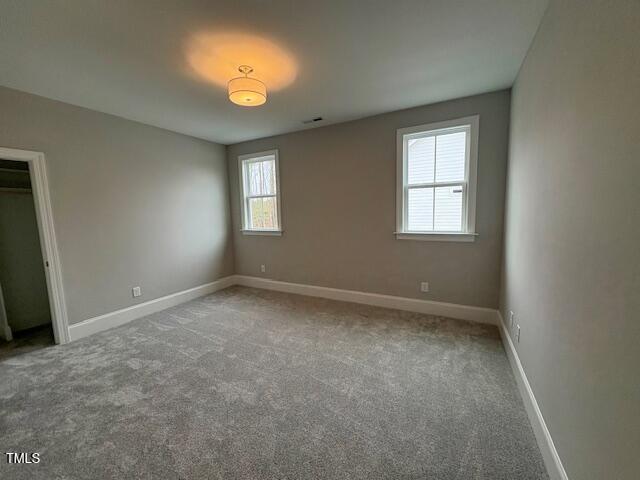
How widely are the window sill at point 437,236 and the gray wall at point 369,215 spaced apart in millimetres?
66

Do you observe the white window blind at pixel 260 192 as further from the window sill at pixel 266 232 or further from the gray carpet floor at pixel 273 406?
the gray carpet floor at pixel 273 406

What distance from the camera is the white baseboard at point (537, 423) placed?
4.12 ft

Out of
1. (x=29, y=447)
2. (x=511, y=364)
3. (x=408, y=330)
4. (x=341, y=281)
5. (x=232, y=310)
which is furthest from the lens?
(x=341, y=281)

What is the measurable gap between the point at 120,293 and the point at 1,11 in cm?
283

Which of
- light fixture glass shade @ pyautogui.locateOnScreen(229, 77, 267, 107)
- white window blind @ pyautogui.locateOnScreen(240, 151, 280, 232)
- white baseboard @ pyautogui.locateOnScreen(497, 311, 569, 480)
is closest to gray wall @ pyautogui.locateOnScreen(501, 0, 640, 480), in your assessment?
white baseboard @ pyautogui.locateOnScreen(497, 311, 569, 480)

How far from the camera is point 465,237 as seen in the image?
305 centimetres

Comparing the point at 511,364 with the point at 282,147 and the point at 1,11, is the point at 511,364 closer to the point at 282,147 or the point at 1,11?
the point at 282,147

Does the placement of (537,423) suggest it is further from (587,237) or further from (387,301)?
(387,301)

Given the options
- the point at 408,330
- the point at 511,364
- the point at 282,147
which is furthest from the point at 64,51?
the point at 511,364

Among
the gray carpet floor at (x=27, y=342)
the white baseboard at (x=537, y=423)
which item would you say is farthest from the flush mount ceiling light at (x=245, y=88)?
the gray carpet floor at (x=27, y=342)

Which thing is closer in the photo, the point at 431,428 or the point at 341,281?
the point at 431,428

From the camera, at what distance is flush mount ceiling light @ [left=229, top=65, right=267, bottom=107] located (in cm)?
214

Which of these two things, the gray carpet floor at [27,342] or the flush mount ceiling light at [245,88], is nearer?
the flush mount ceiling light at [245,88]

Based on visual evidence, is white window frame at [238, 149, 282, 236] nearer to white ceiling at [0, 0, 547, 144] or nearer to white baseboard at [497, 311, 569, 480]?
white ceiling at [0, 0, 547, 144]
